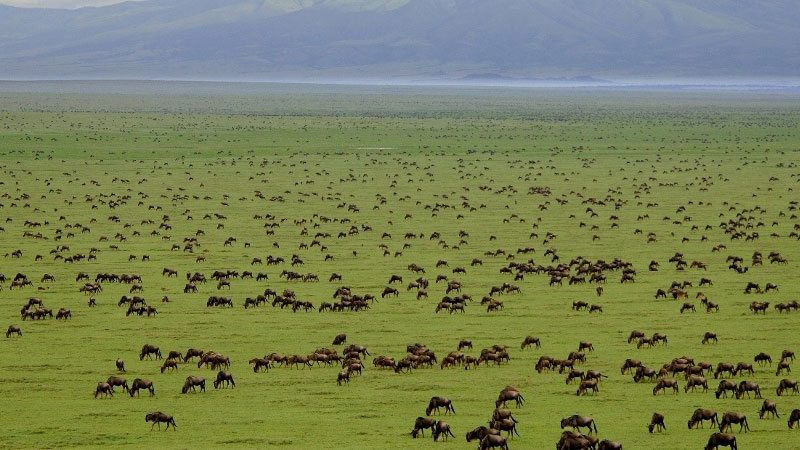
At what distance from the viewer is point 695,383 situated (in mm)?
24500

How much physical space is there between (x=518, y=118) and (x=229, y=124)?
3856 centimetres

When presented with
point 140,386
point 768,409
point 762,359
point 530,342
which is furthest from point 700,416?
point 140,386

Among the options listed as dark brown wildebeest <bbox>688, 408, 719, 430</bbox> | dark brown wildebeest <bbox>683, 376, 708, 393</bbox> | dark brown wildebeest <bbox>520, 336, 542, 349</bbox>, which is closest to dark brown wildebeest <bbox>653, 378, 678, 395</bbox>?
dark brown wildebeest <bbox>683, 376, 708, 393</bbox>

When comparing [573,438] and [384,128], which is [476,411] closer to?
[573,438]

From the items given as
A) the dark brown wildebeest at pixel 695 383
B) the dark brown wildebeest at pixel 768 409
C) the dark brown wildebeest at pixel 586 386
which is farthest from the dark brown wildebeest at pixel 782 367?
the dark brown wildebeest at pixel 586 386

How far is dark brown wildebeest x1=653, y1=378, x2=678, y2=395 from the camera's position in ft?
79.4

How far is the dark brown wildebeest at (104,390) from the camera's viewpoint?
78.8ft

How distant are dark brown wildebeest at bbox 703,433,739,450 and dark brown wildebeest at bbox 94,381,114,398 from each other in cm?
1104

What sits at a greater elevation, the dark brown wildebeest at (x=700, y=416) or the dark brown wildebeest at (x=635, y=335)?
the dark brown wildebeest at (x=700, y=416)

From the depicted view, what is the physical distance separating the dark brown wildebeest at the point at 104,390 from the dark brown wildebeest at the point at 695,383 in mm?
10757

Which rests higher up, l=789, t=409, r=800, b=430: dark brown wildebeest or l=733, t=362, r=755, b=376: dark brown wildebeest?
l=789, t=409, r=800, b=430: dark brown wildebeest

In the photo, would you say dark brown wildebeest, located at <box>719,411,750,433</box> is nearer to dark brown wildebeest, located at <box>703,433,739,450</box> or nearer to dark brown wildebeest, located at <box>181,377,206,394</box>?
dark brown wildebeest, located at <box>703,433,739,450</box>

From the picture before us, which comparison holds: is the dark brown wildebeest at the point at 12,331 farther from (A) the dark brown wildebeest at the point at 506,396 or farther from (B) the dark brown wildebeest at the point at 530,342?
(A) the dark brown wildebeest at the point at 506,396

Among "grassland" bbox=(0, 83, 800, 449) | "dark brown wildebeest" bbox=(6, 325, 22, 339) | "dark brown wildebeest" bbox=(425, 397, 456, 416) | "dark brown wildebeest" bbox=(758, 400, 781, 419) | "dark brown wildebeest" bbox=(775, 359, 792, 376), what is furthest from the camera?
"dark brown wildebeest" bbox=(6, 325, 22, 339)
